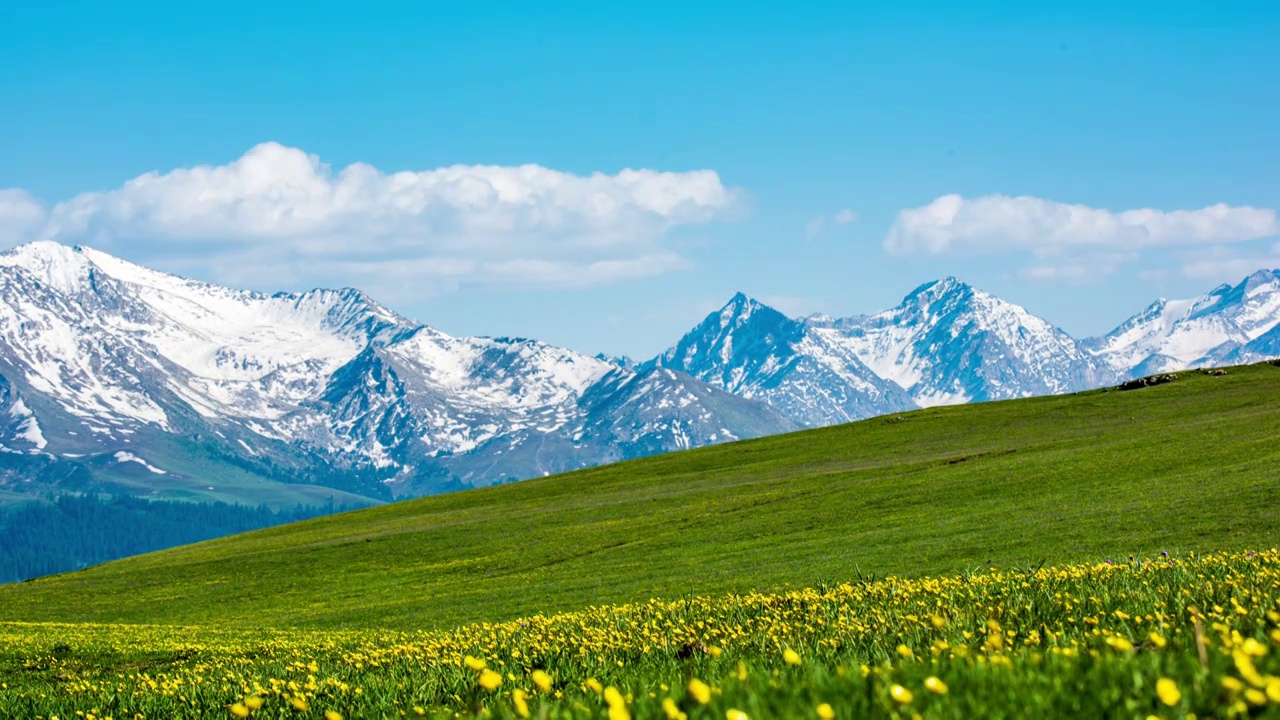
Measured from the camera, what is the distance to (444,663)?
1285 centimetres

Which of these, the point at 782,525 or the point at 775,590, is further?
the point at 782,525

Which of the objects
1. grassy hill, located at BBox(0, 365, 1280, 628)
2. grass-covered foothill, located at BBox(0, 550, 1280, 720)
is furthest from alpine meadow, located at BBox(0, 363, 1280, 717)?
grassy hill, located at BBox(0, 365, 1280, 628)

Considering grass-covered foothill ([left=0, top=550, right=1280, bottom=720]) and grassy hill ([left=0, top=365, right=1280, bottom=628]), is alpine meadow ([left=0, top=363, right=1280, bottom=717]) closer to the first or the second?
grass-covered foothill ([left=0, top=550, right=1280, bottom=720])

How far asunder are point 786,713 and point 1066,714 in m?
1.45

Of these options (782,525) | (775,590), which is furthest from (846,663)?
(782,525)

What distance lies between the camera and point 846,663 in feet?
25.4

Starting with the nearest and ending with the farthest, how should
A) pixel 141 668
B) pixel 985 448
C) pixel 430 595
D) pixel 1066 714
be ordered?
pixel 1066 714
pixel 141 668
pixel 430 595
pixel 985 448

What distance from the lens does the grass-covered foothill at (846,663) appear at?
545cm

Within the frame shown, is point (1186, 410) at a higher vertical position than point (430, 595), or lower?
higher

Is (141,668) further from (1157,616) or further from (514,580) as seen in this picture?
(514,580)

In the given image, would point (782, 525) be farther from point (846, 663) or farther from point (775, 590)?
point (846, 663)

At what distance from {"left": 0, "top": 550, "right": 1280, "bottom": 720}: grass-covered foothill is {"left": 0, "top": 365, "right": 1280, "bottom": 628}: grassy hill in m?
21.5

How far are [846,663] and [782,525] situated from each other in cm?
5346

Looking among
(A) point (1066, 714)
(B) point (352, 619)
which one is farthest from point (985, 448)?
(A) point (1066, 714)
